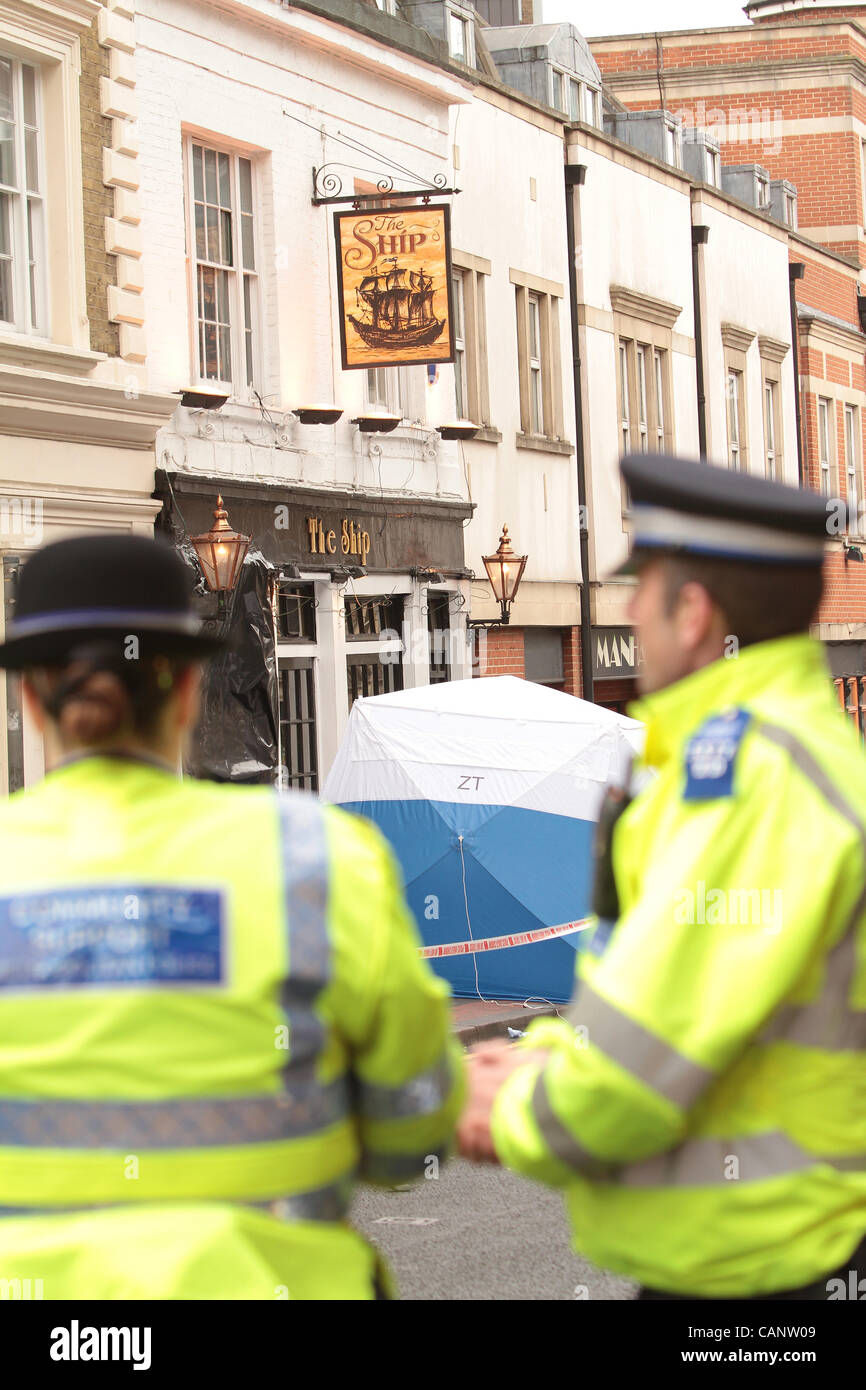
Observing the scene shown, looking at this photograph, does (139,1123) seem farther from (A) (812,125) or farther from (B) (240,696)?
(A) (812,125)

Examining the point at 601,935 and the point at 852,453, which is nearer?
the point at 601,935

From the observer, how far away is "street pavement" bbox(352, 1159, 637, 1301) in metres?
6.51

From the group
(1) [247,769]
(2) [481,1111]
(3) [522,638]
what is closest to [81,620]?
(2) [481,1111]

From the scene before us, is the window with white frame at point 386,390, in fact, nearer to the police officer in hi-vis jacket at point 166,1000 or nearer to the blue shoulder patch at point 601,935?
the blue shoulder patch at point 601,935

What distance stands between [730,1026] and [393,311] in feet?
45.8

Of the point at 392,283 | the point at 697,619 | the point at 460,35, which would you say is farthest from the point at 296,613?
the point at 697,619

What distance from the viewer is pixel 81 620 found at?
239 centimetres

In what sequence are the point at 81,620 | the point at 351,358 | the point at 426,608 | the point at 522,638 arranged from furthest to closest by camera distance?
the point at 522,638 → the point at 426,608 → the point at 351,358 → the point at 81,620

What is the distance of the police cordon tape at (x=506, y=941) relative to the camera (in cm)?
1262

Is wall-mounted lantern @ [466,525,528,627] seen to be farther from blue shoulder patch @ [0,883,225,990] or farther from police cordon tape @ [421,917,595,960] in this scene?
blue shoulder patch @ [0,883,225,990]

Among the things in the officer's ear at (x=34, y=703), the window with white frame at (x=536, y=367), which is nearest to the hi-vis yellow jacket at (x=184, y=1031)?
the officer's ear at (x=34, y=703)

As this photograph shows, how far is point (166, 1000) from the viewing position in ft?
7.33

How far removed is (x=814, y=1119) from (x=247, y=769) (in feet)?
41.4
